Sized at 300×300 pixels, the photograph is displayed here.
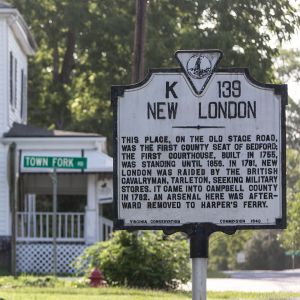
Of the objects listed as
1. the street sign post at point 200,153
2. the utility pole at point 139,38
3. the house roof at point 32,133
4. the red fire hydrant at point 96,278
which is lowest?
the red fire hydrant at point 96,278

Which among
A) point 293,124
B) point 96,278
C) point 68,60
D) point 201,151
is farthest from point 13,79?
point 293,124

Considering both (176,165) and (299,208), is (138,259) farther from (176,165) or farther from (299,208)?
(299,208)

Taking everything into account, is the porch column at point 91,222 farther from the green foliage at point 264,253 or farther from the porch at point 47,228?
the green foliage at point 264,253

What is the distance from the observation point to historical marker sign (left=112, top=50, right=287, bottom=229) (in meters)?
10.6

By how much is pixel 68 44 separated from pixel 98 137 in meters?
14.3

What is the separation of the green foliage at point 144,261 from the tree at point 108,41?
661 centimetres

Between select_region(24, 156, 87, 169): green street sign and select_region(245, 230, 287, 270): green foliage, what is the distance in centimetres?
3834

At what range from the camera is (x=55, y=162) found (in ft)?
72.0

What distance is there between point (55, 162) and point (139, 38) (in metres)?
3.35

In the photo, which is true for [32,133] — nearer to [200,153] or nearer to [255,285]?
[255,285]

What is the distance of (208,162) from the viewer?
1062 centimetres

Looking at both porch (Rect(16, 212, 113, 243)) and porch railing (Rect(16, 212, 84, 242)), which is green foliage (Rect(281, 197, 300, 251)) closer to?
porch (Rect(16, 212, 113, 243))

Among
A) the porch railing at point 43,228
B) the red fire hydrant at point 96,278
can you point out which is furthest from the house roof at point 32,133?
the red fire hydrant at point 96,278

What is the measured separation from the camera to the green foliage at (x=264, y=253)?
60781 millimetres
